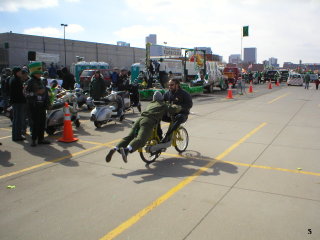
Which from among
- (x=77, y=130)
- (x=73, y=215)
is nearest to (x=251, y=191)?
(x=73, y=215)

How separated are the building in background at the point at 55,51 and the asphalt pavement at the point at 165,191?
25.4m

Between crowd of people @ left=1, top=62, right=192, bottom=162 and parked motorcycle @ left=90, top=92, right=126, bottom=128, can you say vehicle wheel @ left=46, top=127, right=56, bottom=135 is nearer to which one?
crowd of people @ left=1, top=62, right=192, bottom=162

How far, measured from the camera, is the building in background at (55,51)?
142ft

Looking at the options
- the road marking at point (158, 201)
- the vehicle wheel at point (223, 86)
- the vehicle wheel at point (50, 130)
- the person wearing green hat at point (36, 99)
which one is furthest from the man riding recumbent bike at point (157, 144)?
the vehicle wheel at point (223, 86)

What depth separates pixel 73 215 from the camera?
163 inches

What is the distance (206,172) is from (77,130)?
17.4 feet

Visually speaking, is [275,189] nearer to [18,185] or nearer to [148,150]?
[148,150]

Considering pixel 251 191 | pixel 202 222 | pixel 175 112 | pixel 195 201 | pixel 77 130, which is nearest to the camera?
pixel 202 222

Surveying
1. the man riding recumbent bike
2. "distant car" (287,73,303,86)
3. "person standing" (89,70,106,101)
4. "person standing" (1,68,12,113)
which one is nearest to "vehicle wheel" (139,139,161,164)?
the man riding recumbent bike

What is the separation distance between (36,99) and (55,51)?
46.4 m

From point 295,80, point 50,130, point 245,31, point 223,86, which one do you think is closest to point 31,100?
point 50,130

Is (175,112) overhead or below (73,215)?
overhead

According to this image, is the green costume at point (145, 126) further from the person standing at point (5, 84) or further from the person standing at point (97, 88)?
the person standing at point (5, 84)

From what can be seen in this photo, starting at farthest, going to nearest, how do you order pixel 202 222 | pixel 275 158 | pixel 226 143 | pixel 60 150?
pixel 226 143, pixel 60 150, pixel 275 158, pixel 202 222
